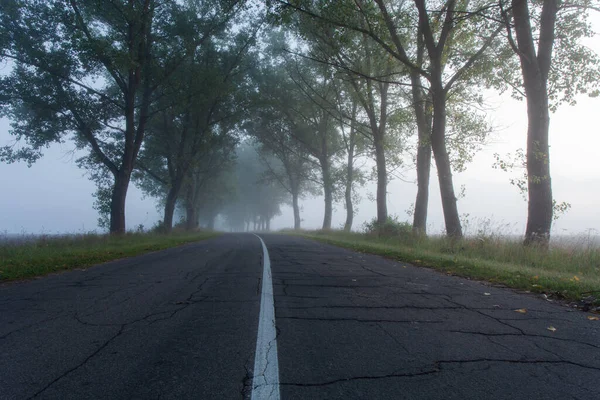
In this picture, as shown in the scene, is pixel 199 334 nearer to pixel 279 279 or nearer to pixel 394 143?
pixel 279 279

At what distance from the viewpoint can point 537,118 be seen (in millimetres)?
11602

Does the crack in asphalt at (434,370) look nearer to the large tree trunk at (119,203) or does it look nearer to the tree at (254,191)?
the large tree trunk at (119,203)

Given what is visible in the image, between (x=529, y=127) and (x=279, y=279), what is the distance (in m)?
9.48

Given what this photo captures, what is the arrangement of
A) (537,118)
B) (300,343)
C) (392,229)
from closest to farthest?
(300,343), (537,118), (392,229)

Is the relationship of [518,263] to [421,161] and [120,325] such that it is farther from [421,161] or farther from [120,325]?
[421,161]

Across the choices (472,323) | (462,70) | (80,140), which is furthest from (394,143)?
(472,323)

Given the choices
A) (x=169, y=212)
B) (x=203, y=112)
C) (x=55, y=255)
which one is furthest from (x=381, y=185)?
(x=55, y=255)

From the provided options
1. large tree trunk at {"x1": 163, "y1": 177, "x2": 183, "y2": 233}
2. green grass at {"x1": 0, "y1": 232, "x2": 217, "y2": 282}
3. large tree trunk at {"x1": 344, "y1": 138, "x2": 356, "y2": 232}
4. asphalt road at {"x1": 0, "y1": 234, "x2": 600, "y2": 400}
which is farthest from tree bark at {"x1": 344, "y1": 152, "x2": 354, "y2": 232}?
asphalt road at {"x1": 0, "y1": 234, "x2": 600, "y2": 400}

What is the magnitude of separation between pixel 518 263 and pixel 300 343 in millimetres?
8267

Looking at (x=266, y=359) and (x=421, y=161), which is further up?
(x=421, y=161)

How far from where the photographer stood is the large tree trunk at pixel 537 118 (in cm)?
1114

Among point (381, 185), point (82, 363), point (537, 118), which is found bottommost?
point (82, 363)

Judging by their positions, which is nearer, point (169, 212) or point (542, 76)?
point (542, 76)

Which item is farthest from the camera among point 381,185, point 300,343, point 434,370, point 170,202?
point 170,202
